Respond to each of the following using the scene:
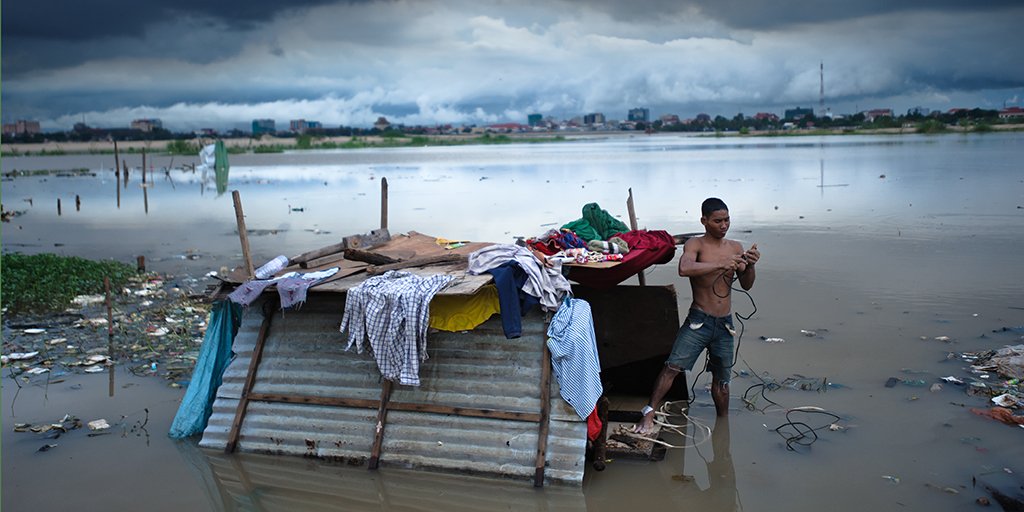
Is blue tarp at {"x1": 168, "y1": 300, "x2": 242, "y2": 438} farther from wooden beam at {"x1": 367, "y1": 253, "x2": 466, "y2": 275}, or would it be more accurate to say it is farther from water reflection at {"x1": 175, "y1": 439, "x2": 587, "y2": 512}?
wooden beam at {"x1": 367, "y1": 253, "x2": 466, "y2": 275}

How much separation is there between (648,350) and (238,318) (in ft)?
11.9

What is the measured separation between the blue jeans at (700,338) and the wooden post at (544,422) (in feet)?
3.94

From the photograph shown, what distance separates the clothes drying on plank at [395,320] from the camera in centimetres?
566

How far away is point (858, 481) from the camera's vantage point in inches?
223

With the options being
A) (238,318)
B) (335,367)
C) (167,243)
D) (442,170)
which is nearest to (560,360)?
(335,367)

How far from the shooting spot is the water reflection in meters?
5.52

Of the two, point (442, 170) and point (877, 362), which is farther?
point (442, 170)

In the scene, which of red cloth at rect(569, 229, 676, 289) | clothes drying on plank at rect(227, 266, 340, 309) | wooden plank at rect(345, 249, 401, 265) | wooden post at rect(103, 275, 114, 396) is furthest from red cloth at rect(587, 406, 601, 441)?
wooden post at rect(103, 275, 114, 396)

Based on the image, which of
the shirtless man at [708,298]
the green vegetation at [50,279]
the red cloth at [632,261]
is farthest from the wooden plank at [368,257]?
the green vegetation at [50,279]

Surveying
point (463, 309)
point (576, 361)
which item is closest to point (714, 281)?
point (576, 361)

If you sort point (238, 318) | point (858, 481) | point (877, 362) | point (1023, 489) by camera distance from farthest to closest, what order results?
point (877, 362)
point (238, 318)
point (858, 481)
point (1023, 489)

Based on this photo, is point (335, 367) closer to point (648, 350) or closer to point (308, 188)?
point (648, 350)

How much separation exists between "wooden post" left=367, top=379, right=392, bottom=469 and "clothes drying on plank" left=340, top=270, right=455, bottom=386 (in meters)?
0.15

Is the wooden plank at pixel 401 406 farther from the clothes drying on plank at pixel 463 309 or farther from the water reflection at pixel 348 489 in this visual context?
the clothes drying on plank at pixel 463 309
